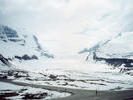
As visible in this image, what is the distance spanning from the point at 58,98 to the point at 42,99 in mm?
7185

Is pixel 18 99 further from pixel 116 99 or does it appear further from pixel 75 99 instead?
pixel 116 99

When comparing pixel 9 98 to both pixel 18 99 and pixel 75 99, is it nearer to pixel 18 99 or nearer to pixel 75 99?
pixel 18 99

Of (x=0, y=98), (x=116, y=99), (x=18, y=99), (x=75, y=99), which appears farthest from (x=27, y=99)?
(x=116, y=99)

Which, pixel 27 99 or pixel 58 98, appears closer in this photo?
pixel 27 99

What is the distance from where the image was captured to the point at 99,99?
271ft

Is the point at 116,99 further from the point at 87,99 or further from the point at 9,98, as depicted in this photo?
the point at 9,98

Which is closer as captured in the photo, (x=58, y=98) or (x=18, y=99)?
(x=18, y=99)

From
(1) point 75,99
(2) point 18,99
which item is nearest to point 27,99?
(2) point 18,99

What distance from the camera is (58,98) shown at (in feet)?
275

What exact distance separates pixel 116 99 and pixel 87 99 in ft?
39.0

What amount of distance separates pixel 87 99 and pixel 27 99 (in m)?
24.0

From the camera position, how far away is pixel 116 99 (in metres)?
82.4

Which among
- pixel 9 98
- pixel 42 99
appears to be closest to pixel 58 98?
pixel 42 99

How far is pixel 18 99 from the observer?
258 feet
